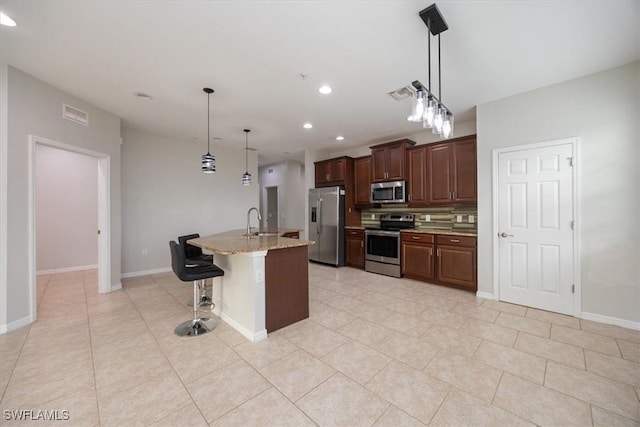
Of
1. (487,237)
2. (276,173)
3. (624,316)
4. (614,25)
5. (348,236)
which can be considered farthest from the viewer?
(276,173)

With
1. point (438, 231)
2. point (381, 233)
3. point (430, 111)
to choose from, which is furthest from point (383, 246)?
point (430, 111)

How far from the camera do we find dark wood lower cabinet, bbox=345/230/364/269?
5305 millimetres

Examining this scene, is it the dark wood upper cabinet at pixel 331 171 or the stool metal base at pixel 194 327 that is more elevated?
the dark wood upper cabinet at pixel 331 171

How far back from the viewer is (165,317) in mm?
2928

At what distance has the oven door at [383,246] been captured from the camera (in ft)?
15.3

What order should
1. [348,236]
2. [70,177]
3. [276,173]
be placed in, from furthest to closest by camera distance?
1. [276,173]
2. [348,236]
3. [70,177]

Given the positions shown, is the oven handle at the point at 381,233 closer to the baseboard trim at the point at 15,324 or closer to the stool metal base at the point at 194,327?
the stool metal base at the point at 194,327

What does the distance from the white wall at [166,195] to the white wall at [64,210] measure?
3.08 ft

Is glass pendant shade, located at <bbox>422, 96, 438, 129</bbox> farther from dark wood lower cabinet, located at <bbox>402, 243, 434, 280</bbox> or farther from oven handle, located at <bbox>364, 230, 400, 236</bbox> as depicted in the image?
oven handle, located at <bbox>364, 230, 400, 236</bbox>

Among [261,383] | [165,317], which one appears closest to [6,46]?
[165,317]

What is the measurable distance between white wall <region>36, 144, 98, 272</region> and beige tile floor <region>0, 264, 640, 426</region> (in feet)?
8.80

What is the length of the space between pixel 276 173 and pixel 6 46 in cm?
604

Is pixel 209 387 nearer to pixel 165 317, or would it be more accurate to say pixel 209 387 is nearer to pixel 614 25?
pixel 165 317

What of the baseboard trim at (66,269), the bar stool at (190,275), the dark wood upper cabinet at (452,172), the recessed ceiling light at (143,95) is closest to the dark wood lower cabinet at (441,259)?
the dark wood upper cabinet at (452,172)
